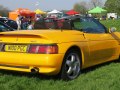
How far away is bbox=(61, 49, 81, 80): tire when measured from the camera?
21.0ft

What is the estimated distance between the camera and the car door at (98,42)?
24.1 ft

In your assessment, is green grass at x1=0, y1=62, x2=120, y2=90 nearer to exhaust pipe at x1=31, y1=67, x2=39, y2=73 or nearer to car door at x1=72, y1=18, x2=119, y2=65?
exhaust pipe at x1=31, y1=67, x2=39, y2=73

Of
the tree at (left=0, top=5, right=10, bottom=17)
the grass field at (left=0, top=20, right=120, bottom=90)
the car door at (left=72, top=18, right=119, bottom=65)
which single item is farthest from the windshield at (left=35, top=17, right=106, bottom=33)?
the tree at (left=0, top=5, right=10, bottom=17)

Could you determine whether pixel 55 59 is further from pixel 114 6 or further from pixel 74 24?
pixel 114 6

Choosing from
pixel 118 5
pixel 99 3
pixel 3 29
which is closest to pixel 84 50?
pixel 3 29

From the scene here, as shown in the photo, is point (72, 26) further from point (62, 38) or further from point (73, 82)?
point (73, 82)

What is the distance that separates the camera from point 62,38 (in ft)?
20.9

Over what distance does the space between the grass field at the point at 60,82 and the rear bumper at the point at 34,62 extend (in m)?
0.22

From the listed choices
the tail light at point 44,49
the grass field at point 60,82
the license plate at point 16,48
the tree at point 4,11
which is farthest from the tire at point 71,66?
the tree at point 4,11

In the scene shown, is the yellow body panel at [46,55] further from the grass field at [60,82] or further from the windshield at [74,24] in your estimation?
the windshield at [74,24]

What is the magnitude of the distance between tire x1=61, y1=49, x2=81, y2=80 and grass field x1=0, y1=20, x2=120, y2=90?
0.13 meters

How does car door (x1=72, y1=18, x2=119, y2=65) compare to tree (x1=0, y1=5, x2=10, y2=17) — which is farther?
tree (x1=0, y1=5, x2=10, y2=17)

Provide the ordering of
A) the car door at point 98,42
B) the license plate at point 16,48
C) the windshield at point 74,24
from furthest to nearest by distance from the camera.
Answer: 1. the windshield at point 74,24
2. the car door at point 98,42
3. the license plate at point 16,48

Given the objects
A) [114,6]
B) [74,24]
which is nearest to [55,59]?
[74,24]
